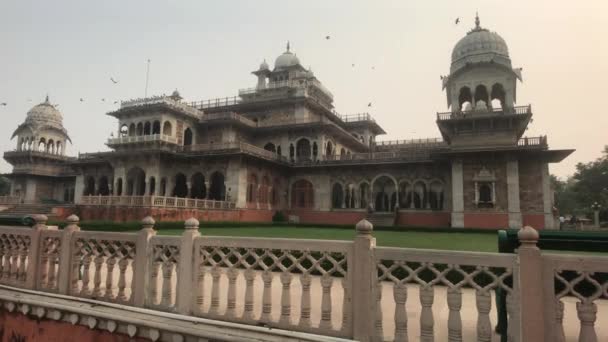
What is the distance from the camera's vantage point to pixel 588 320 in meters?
2.96

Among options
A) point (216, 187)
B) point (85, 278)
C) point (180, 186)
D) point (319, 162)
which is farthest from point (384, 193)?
point (85, 278)

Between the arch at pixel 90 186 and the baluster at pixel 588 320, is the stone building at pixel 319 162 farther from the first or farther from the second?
the baluster at pixel 588 320

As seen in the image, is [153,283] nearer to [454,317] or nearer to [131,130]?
[454,317]

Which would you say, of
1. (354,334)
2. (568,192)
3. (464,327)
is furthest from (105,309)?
(568,192)

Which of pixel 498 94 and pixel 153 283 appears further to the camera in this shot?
pixel 498 94

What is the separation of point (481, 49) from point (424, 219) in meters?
12.1

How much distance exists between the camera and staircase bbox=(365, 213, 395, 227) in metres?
25.4

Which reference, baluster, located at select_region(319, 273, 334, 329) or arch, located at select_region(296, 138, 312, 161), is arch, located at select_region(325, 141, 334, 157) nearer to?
arch, located at select_region(296, 138, 312, 161)

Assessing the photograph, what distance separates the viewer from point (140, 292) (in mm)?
4613

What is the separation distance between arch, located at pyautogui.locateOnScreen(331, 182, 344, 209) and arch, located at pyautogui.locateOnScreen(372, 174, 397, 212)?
2.70 meters

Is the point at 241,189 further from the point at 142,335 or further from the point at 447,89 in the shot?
the point at 142,335

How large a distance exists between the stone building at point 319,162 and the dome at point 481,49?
85mm

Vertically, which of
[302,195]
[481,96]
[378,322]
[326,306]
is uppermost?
[481,96]

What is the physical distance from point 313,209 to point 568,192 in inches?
2038
